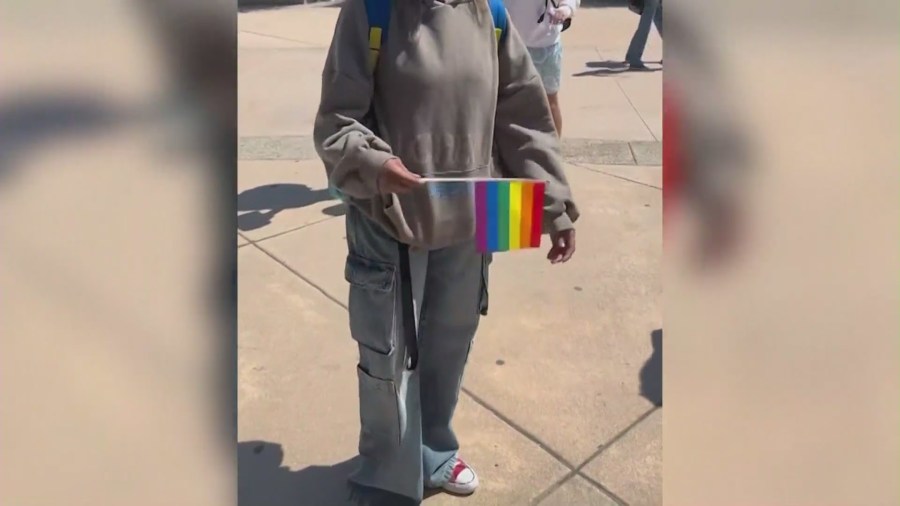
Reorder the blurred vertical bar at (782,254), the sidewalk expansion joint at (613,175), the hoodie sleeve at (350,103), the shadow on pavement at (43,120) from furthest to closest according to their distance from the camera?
1. the sidewalk expansion joint at (613,175)
2. the hoodie sleeve at (350,103)
3. the blurred vertical bar at (782,254)
4. the shadow on pavement at (43,120)

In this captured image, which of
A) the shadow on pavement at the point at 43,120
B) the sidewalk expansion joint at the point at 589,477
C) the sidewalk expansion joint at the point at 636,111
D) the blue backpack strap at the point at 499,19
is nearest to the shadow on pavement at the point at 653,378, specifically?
the sidewalk expansion joint at the point at 589,477

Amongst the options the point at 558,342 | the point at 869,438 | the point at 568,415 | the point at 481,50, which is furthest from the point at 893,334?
the point at 558,342

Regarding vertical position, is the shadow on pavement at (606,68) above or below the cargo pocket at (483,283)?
below

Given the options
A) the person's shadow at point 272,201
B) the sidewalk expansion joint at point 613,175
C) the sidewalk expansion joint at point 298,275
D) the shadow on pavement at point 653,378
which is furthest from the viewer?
the sidewalk expansion joint at point 613,175

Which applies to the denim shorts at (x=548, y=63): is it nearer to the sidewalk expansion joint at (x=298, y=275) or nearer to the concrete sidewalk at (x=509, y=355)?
the concrete sidewalk at (x=509, y=355)

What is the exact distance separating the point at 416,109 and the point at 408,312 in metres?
0.50

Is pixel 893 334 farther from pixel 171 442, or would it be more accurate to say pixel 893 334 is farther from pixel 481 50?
pixel 481 50

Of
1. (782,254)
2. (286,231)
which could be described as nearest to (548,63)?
(286,231)

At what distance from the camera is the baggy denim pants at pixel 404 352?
1.96m

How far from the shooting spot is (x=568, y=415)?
2725mm

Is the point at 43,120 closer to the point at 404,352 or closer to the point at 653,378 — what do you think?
the point at 404,352

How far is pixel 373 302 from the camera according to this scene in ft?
6.42

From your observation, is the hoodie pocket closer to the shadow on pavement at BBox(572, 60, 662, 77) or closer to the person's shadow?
the person's shadow

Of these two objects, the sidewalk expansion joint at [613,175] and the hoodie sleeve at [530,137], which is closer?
the hoodie sleeve at [530,137]
